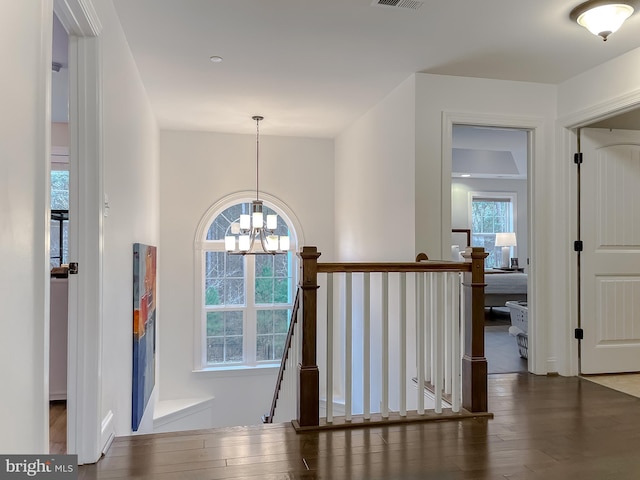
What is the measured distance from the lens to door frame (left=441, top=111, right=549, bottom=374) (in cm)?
376

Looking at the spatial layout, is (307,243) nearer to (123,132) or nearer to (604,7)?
(123,132)

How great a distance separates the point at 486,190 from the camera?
355 inches

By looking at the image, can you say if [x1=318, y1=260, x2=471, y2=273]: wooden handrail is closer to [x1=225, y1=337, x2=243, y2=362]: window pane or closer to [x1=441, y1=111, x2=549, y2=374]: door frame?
[x1=441, y1=111, x2=549, y2=374]: door frame

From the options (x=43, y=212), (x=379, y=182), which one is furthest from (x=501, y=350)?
(x=43, y=212)

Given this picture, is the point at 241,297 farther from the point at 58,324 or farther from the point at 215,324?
the point at 58,324

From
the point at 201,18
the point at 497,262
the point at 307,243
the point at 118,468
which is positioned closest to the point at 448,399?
the point at 118,468

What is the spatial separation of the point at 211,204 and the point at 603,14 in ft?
14.8

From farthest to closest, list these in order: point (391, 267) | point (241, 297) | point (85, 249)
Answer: point (241, 297), point (391, 267), point (85, 249)

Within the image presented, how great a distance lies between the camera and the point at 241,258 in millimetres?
6164

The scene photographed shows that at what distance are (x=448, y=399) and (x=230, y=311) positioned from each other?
370cm

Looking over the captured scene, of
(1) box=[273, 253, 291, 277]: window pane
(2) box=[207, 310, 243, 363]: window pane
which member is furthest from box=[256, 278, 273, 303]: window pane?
(2) box=[207, 310, 243, 363]: window pane

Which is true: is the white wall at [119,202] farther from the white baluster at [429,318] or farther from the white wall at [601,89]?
the white wall at [601,89]

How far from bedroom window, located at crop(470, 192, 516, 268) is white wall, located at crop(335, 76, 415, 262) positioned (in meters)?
4.24

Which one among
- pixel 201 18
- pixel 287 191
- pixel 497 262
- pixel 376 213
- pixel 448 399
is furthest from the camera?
pixel 497 262
